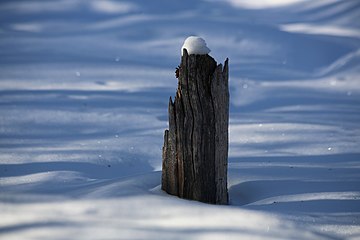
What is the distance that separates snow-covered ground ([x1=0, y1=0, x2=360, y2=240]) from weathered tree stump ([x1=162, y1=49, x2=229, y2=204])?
0.62 feet

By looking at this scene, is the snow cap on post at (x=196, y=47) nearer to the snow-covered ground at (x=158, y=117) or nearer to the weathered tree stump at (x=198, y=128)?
the weathered tree stump at (x=198, y=128)

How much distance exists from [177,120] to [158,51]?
7589 millimetres

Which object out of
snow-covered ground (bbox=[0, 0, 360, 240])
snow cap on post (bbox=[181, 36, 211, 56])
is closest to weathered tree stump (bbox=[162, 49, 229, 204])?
snow cap on post (bbox=[181, 36, 211, 56])

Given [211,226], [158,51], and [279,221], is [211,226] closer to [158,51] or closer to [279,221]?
[279,221]

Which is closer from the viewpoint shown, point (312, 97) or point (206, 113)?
point (206, 113)

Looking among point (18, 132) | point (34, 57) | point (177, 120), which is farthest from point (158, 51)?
point (177, 120)

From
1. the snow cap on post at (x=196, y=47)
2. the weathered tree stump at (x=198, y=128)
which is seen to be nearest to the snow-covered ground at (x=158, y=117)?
the weathered tree stump at (x=198, y=128)

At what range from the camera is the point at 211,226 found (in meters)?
2.85

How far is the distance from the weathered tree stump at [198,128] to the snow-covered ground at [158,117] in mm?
188

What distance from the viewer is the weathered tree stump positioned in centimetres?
338

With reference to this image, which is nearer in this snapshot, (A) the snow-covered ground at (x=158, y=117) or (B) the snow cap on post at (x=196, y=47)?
(A) the snow-covered ground at (x=158, y=117)

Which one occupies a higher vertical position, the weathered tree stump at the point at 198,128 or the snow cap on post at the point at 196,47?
the snow cap on post at the point at 196,47

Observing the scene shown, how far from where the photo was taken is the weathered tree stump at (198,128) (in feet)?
11.1

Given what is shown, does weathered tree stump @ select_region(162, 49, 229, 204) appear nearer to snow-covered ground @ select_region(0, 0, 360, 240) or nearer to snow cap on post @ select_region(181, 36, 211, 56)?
snow cap on post @ select_region(181, 36, 211, 56)
